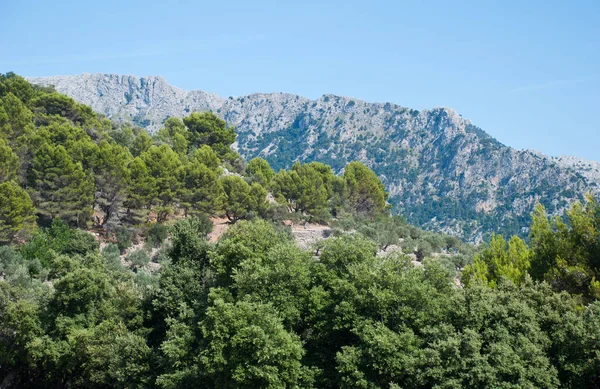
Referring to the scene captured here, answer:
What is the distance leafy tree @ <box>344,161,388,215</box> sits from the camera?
76.1 meters

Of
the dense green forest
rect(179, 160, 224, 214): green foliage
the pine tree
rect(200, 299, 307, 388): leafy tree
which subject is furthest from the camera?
rect(179, 160, 224, 214): green foliage

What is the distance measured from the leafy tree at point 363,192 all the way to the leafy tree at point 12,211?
149 feet

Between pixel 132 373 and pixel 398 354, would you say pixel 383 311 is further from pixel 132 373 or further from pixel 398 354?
pixel 132 373

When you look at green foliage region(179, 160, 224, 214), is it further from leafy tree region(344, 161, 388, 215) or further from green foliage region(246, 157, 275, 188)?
leafy tree region(344, 161, 388, 215)

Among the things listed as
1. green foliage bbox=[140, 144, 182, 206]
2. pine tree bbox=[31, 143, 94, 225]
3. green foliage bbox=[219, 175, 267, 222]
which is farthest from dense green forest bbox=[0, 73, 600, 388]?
green foliage bbox=[219, 175, 267, 222]

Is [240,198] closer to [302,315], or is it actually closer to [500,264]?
[500,264]

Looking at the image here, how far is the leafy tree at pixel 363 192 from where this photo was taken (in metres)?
76.1

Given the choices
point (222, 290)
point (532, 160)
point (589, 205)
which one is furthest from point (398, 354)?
point (532, 160)

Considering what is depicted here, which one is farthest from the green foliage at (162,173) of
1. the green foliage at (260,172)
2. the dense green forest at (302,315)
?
the green foliage at (260,172)

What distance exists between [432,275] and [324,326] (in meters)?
5.57

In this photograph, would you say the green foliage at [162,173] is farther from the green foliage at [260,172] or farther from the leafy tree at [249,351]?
the leafy tree at [249,351]

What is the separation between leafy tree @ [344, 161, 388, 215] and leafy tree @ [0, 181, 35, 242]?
45.5m

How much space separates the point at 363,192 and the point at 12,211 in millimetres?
49137

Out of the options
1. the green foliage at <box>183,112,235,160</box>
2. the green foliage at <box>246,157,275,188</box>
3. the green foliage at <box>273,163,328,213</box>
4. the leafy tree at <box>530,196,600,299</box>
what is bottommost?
the leafy tree at <box>530,196,600,299</box>
